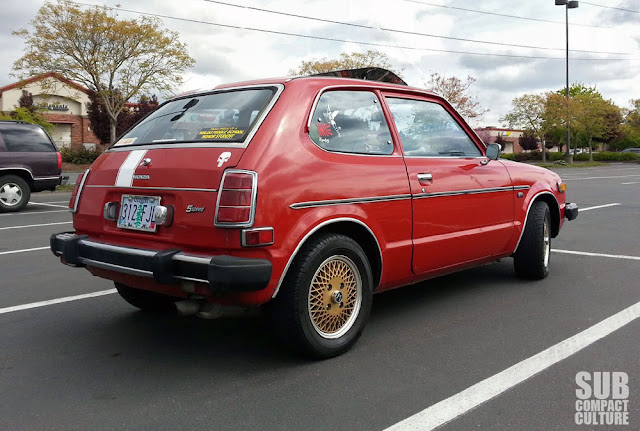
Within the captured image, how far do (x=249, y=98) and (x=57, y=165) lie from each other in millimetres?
10650

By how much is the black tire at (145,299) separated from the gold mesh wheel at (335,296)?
1323 millimetres

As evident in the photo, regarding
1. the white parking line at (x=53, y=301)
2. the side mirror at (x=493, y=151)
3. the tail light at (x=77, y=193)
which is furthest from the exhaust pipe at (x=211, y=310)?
the side mirror at (x=493, y=151)

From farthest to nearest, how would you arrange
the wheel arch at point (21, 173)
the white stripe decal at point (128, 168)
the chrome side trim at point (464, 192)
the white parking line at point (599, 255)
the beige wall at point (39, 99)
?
the beige wall at point (39, 99), the wheel arch at point (21, 173), the white parking line at point (599, 255), the chrome side trim at point (464, 192), the white stripe decal at point (128, 168)

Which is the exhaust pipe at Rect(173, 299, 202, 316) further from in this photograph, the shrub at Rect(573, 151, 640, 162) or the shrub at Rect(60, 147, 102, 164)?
the shrub at Rect(573, 151, 640, 162)

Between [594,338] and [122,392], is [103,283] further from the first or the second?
[594,338]

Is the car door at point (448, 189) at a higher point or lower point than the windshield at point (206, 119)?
lower

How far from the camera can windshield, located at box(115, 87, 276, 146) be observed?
3527mm

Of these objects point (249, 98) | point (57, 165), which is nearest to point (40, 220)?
point (57, 165)

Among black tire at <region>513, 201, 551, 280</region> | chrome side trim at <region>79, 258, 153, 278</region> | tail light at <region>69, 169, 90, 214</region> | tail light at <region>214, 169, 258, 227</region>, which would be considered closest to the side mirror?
black tire at <region>513, 201, 551, 280</region>

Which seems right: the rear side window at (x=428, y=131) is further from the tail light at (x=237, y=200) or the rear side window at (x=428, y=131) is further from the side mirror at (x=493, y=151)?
the tail light at (x=237, y=200)

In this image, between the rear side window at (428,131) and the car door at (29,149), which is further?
the car door at (29,149)

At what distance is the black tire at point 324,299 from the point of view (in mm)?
3312

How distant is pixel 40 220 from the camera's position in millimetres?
10633

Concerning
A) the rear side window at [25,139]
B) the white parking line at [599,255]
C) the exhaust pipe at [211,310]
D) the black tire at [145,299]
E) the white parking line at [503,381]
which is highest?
the rear side window at [25,139]
